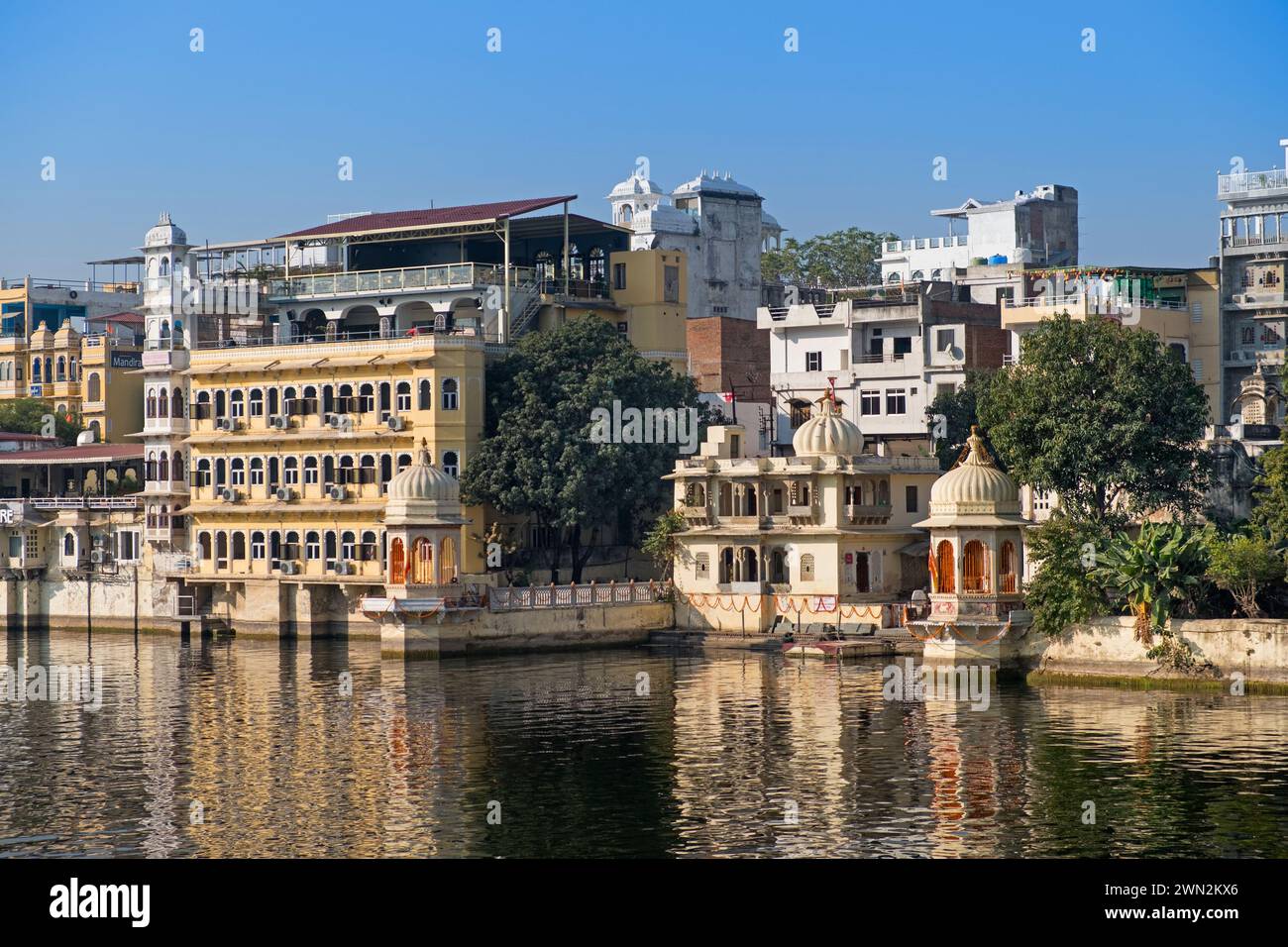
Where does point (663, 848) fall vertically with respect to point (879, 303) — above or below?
below

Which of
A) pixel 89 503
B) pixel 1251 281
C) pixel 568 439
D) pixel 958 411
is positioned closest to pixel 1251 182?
pixel 1251 281

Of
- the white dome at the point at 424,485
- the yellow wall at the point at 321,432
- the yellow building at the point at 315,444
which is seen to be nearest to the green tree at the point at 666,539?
the yellow building at the point at 315,444

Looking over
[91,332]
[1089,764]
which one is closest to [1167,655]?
[1089,764]

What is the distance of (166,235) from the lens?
88.5m

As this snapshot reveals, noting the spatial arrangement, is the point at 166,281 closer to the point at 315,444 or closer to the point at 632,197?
the point at 315,444

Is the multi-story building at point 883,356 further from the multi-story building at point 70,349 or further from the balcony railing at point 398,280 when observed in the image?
the multi-story building at point 70,349

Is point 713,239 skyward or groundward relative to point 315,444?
skyward

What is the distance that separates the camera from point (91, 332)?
11081 cm

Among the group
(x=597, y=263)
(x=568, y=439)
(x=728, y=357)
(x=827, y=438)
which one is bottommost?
(x=827, y=438)

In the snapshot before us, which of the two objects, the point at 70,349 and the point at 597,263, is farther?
the point at 70,349

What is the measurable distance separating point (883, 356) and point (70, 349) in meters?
45.4

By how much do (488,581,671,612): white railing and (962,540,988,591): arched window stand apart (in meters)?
16.5
